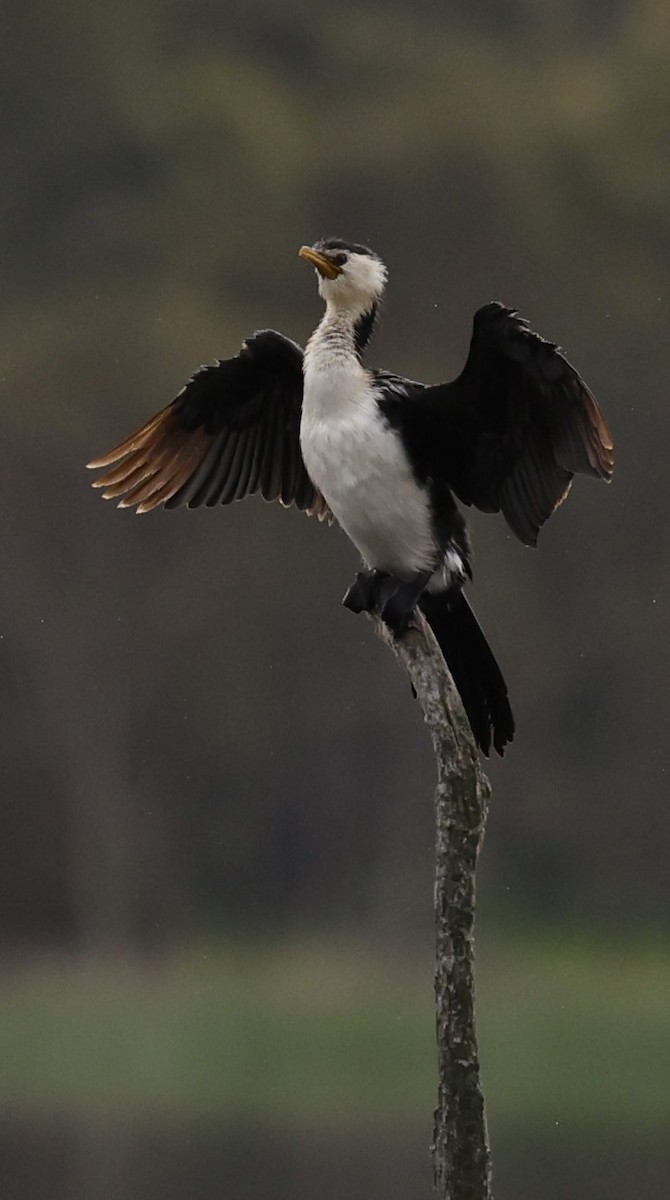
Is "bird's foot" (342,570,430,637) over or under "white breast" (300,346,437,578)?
under

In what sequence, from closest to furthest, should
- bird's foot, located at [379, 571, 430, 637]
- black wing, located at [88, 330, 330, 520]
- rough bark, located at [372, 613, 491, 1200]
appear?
rough bark, located at [372, 613, 491, 1200]
bird's foot, located at [379, 571, 430, 637]
black wing, located at [88, 330, 330, 520]

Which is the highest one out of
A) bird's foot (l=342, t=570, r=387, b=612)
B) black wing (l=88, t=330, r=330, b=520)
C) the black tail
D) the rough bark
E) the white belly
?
black wing (l=88, t=330, r=330, b=520)

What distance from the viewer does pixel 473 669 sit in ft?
13.5

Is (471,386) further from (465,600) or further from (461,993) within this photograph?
(461,993)

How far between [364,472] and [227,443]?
1.93ft

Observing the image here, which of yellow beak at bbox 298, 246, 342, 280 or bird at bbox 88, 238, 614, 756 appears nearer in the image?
bird at bbox 88, 238, 614, 756

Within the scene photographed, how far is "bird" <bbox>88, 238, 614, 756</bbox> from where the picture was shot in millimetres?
4066

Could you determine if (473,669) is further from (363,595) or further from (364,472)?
(364,472)

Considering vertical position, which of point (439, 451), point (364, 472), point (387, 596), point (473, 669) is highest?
point (439, 451)

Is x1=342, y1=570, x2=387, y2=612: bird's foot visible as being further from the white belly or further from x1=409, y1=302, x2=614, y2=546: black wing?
x1=409, y1=302, x2=614, y2=546: black wing

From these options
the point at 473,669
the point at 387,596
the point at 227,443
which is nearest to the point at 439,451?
the point at 387,596

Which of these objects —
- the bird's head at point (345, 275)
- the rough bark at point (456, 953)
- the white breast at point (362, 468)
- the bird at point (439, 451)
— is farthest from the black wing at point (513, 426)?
the rough bark at point (456, 953)

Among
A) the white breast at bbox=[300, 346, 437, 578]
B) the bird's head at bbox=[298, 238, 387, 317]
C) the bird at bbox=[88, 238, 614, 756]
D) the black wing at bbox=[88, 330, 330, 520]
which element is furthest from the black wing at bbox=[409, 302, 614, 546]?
the black wing at bbox=[88, 330, 330, 520]

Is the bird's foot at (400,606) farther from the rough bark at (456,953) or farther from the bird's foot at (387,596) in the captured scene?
the rough bark at (456,953)
